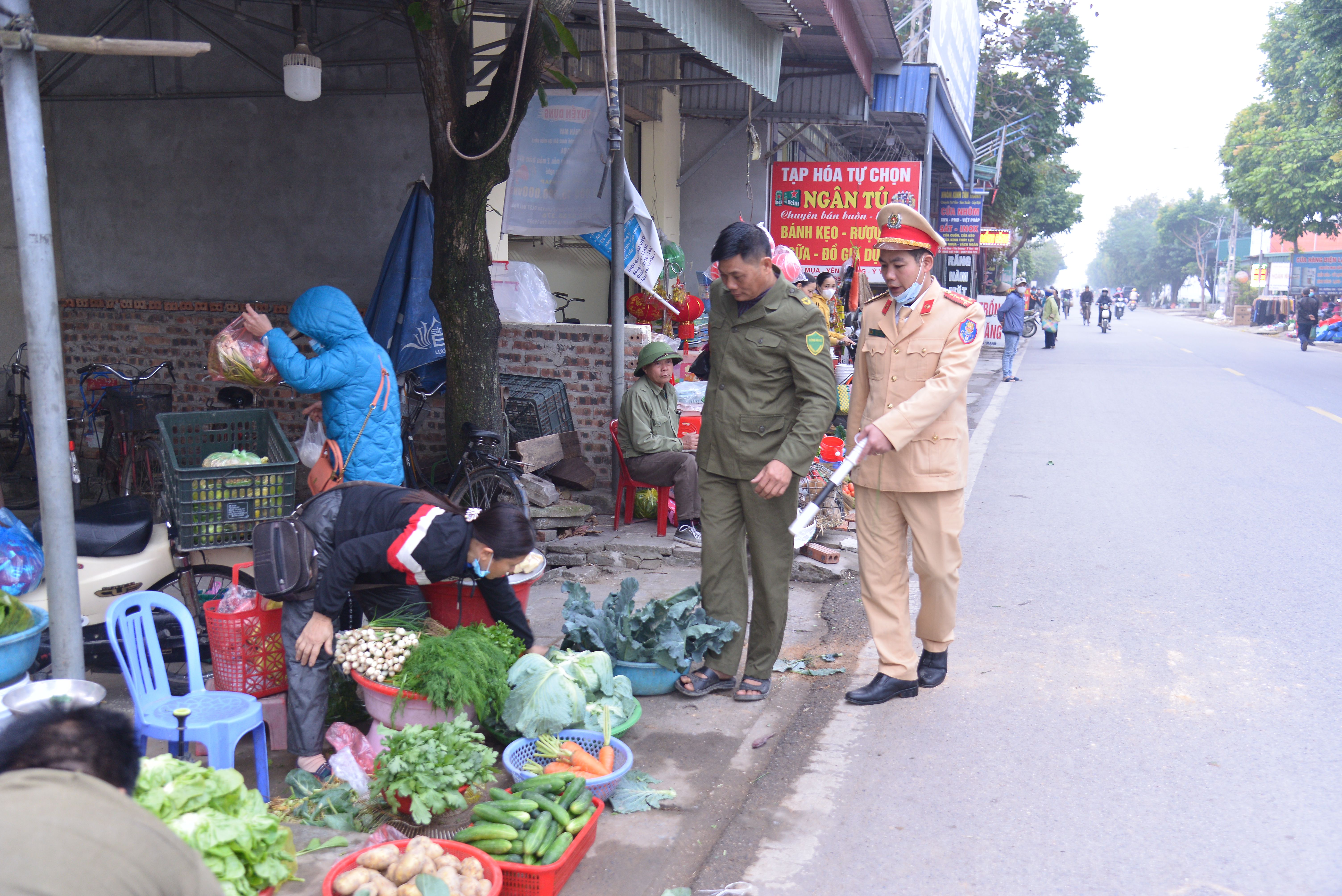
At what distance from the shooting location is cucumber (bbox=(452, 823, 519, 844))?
3111 millimetres

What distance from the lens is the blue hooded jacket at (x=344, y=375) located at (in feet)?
15.7

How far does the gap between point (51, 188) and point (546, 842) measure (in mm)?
8583

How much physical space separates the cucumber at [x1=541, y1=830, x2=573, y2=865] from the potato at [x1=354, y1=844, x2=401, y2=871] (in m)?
0.45

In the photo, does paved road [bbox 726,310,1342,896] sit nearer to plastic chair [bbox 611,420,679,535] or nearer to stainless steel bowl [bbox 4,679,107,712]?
plastic chair [bbox 611,420,679,535]

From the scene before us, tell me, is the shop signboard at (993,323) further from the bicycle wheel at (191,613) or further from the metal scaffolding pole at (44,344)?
the metal scaffolding pole at (44,344)

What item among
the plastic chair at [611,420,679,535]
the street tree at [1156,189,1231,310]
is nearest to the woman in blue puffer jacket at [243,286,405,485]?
the plastic chair at [611,420,679,535]

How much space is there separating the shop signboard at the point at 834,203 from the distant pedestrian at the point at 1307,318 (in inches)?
922

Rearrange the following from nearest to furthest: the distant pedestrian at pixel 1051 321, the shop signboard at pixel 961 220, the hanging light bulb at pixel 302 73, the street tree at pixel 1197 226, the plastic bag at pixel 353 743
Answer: the plastic bag at pixel 353 743 → the hanging light bulb at pixel 302 73 → the shop signboard at pixel 961 220 → the distant pedestrian at pixel 1051 321 → the street tree at pixel 1197 226

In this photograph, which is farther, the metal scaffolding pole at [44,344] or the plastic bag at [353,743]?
the plastic bag at [353,743]

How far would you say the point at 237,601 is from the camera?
4.07 metres

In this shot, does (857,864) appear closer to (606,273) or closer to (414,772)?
(414,772)

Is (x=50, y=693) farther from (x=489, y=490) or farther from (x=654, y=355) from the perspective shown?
(x=654, y=355)

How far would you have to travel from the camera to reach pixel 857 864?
3.38m

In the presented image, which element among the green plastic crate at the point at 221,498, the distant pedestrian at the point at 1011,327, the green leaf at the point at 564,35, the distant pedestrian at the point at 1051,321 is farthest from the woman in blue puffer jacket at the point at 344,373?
the distant pedestrian at the point at 1051,321
